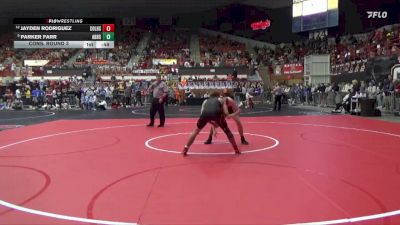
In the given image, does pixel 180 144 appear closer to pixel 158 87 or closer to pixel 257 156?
pixel 257 156

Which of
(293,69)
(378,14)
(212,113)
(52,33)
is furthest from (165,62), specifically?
(212,113)

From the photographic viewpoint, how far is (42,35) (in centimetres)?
1767

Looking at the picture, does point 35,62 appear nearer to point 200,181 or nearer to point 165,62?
point 165,62

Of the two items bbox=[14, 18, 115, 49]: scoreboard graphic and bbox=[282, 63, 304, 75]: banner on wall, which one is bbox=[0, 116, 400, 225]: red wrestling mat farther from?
bbox=[282, 63, 304, 75]: banner on wall

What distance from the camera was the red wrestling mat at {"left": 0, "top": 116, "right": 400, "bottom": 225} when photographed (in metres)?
4.73

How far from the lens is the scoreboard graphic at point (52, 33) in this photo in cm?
1755

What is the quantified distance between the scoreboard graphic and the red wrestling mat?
7.64m

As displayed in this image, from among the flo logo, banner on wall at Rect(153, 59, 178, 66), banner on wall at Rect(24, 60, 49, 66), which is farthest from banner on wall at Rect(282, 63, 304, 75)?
banner on wall at Rect(24, 60, 49, 66)

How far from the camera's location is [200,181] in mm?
6301

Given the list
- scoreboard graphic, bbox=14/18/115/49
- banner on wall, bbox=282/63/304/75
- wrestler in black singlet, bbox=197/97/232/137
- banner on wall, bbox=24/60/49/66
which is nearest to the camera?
wrestler in black singlet, bbox=197/97/232/137

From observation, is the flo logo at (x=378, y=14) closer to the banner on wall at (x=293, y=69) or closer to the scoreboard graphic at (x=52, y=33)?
the banner on wall at (x=293, y=69)

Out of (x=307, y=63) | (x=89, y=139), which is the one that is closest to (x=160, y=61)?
(x=307, y=63)

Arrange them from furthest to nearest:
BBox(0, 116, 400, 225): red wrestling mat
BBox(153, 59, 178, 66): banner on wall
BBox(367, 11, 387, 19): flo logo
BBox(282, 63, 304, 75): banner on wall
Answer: BBox(153, 59, 178, 66): banner on wall → BBox(282, 63, 304, 75): banner on wall → BBox(367, 11, 387, 19): flo logo → BBox(0, 116, 400, 225): red wrestling mat

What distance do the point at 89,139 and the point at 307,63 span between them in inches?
851
